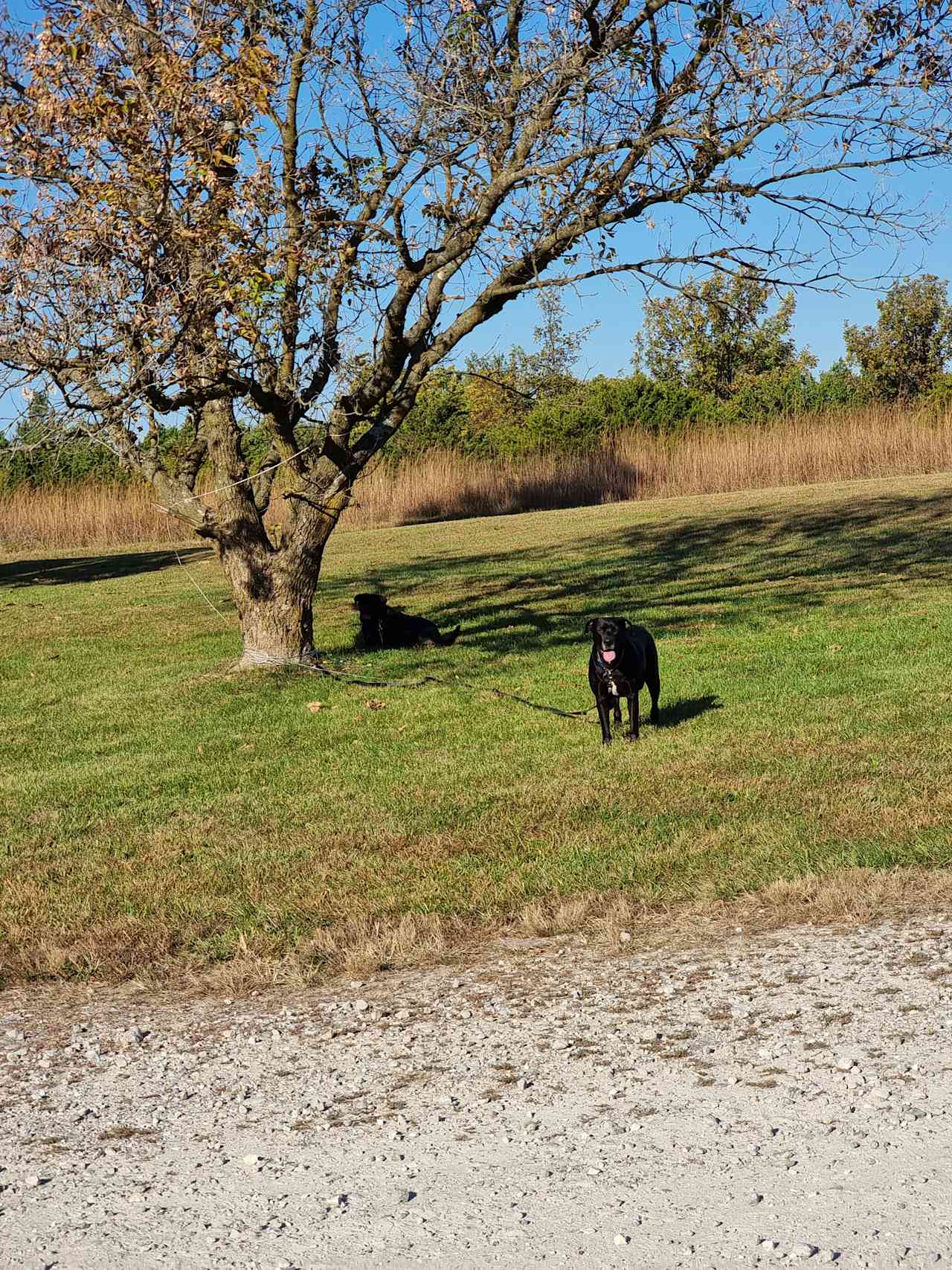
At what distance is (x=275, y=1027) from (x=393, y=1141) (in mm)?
1111

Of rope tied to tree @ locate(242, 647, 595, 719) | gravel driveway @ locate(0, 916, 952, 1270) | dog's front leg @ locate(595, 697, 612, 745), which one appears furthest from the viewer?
rope tied to tree @ locate(242, 647, 595, 719)

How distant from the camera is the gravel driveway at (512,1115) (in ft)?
9.99

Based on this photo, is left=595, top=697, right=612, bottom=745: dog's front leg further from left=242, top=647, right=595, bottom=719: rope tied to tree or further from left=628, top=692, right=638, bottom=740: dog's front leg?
left=242, top=647, right=595, bottom=719: rope tied to tree

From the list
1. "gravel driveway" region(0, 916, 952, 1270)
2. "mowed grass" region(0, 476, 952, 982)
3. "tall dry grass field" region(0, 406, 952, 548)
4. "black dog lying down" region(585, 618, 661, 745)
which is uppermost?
"tall dry grass field" region(0, 406, 952, 548)

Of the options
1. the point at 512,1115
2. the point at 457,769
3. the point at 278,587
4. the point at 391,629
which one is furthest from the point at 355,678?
the point at 512,1115

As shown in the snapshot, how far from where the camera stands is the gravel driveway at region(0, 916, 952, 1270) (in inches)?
120

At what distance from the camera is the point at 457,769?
27.9 feet

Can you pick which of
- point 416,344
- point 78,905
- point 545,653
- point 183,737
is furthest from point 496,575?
point 78,905

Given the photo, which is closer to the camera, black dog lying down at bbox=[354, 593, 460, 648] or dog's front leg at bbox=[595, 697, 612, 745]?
→ dog's front leg at bbox=[595, 697, 612, 745]

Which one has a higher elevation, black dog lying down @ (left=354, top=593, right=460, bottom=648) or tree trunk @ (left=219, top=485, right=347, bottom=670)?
tree trunk @ (left=219, top=485, right=347, bottom=670)

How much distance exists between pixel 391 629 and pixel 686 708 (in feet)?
14.6

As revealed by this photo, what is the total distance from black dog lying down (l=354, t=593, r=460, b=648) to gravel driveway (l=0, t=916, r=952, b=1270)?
842 cm

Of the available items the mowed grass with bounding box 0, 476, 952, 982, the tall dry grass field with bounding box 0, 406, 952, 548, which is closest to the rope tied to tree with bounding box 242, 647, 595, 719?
the mowed grass with bounding box 0, 476, 952, 982

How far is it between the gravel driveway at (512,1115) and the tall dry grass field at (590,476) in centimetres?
2703
